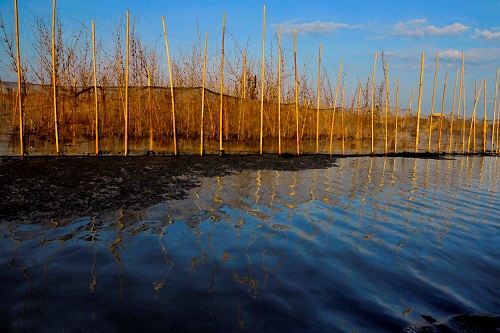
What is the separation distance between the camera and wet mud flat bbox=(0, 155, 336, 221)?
13.3 ft

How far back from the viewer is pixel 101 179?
5668 mm

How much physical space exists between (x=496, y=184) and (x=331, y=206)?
4.33 metres

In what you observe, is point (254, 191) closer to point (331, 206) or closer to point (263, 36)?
point (331, 206)

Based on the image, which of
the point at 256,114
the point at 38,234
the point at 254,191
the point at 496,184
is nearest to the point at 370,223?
the point at 254,191

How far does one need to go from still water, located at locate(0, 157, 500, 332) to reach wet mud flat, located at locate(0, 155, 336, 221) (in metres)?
0.41

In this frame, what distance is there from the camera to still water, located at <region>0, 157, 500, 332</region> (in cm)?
188

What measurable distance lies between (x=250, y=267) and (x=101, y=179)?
3889 mm

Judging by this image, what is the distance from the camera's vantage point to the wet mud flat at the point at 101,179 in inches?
159

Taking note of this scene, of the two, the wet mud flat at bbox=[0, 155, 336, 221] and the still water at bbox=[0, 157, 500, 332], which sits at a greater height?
the wet mud flat at bbox=[0, 155, 336, 221]

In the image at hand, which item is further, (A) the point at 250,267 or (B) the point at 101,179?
(B) the point at 101,179

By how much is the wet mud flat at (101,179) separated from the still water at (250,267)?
0.41 m

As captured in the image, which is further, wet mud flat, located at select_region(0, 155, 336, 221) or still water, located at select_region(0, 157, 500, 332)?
wet mud flat, located at select_region(0, 155, 336, 221)

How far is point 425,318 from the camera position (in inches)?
76.7

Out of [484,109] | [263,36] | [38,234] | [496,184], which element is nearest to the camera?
[38,234]
